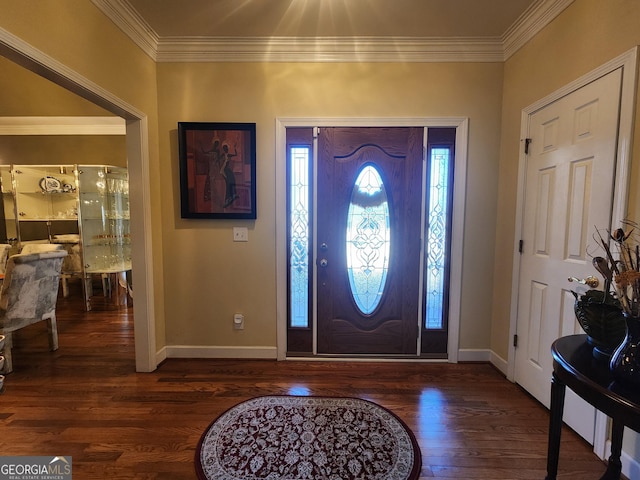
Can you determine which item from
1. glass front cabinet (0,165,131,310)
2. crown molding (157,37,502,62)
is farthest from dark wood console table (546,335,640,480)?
glass front cabinet (0,165,131,310)

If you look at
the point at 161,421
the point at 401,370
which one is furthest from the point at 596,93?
the point at 161,421

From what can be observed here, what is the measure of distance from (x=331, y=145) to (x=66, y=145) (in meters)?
4.49

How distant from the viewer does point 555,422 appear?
1.14m

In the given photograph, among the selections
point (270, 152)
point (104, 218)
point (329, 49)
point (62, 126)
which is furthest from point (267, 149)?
point (62, 126)

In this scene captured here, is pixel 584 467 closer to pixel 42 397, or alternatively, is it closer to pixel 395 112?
pixel 395 112

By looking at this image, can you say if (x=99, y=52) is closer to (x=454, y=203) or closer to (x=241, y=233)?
(x=241, y=233)

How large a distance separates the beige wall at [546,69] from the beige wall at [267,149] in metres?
0.09

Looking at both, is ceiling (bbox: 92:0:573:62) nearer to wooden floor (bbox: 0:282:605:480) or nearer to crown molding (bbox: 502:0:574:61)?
crown molding (bbox: 502:0:574:61)

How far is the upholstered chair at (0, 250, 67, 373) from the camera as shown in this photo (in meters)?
2.18

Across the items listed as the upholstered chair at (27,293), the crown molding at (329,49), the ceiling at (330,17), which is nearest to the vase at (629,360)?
the ceiling at (330,17)

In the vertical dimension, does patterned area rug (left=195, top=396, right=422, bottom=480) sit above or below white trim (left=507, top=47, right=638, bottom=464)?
below

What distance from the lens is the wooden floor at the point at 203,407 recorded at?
144 cm

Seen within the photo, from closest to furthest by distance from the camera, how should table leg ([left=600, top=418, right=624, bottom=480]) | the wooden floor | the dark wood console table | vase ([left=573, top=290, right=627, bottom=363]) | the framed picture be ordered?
the dark wood console table, vase ([left=573, top=290, right=627, bottom=363]), table leg ([left=600, top=418, right=624, bottom=480]), the wooden floor, the framed picture

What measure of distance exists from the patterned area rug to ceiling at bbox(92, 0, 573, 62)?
2693 millimetres
